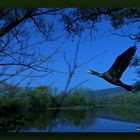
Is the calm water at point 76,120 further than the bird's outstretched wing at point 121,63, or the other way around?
the bird's outstretched wing at point 121,63

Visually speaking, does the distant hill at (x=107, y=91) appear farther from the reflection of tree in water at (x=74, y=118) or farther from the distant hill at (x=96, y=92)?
the reflection of tree in water at (x=74, y=118)

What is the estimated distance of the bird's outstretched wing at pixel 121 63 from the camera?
3.34m

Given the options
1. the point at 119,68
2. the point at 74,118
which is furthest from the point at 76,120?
the point at 119,68

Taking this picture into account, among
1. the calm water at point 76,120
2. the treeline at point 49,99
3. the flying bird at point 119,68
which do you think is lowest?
the calm water at point 76,120

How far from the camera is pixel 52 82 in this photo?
329 centimetres

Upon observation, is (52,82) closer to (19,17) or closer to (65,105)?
(65,105)

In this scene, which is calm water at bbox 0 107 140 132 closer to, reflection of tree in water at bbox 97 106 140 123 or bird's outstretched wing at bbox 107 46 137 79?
reflection of tree in water at bbox 97 106 140 123

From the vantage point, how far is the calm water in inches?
127

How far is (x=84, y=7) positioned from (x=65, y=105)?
2.25 ft

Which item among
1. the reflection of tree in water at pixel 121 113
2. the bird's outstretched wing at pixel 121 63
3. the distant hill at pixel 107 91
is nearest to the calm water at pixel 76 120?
the reflection of tree in water at pixel 121 113

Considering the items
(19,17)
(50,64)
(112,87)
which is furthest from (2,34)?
(112,87)

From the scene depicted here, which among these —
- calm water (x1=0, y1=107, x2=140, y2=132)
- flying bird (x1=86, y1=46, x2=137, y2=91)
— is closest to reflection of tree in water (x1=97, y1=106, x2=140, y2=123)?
calm water (x1=0, y1=107, x2=140, y2=132)

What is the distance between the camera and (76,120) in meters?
3.26

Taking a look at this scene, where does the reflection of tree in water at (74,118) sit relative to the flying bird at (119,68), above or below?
below
